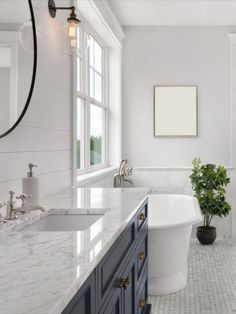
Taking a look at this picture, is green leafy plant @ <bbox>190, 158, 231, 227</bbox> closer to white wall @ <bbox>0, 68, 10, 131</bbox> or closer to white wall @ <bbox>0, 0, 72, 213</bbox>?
white wall @ <bbox>0, 0, 72, 213</bbox>

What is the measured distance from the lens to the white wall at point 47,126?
194 centimetres

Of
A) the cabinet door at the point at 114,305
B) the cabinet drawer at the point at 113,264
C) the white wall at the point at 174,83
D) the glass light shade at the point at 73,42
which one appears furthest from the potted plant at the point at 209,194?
the cabinet door at the point at 114,305

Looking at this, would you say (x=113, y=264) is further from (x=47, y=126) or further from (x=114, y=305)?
(x=47, y=126)

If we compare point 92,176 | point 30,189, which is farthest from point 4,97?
point 92,176

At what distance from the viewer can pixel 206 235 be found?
4.66 metres

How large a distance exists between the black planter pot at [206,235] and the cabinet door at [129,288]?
9.38 ft

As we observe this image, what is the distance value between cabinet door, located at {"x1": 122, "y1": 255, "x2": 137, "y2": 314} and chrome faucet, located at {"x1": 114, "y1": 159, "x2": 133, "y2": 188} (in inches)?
98.5

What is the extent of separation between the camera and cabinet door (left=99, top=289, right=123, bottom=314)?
1271 mm

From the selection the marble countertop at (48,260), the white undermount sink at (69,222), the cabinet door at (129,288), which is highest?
the marble countertop at (48,260)

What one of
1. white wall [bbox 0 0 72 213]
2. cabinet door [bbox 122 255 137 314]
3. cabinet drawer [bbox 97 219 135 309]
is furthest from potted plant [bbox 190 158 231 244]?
cabinet drawer [bbox 97 219 135 309]

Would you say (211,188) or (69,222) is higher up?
(69,222)

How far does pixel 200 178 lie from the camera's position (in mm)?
4668

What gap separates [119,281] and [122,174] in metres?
3.11

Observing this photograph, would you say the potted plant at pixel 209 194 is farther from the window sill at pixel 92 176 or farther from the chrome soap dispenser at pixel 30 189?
the chrome soap dispenser at pixel 30 189
